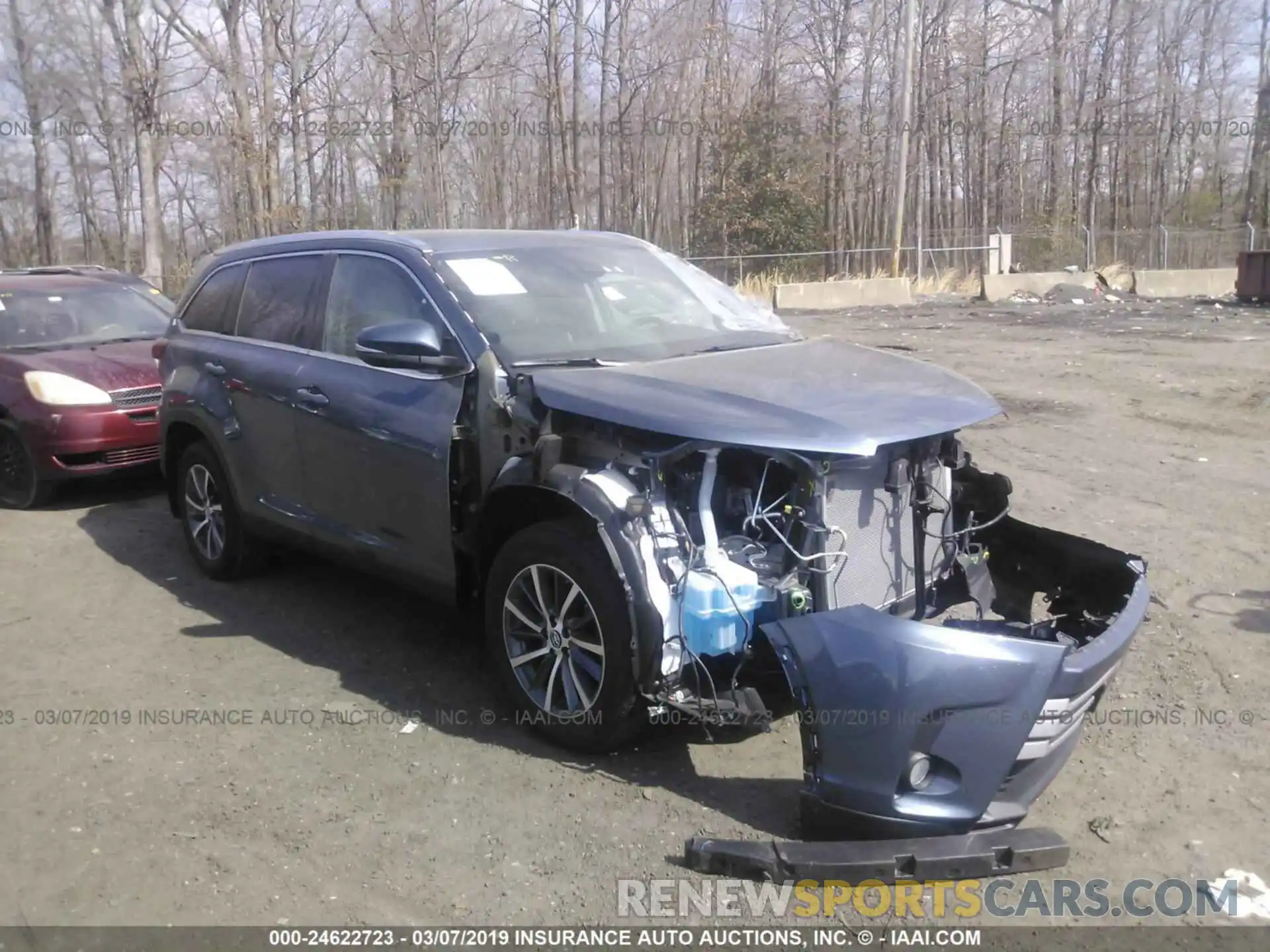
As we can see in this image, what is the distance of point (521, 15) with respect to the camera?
30.2m

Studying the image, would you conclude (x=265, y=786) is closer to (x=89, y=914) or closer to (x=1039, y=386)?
(x=89, y=914)

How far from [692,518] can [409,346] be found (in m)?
1.36

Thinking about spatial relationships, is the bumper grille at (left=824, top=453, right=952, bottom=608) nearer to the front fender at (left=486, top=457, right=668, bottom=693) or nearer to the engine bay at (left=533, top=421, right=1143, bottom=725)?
the engine bay at (left=533, top=421, right=1143, bottom=725)

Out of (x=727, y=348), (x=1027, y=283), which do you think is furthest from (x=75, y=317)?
(x=1027, y=283)

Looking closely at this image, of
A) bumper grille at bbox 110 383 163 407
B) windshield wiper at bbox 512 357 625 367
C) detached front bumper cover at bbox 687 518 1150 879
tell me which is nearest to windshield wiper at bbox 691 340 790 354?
windshield wiper at bbox 512 357 625 367

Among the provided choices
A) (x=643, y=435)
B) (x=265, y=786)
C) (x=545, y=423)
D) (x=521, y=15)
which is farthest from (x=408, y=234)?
(x=521, y=15)

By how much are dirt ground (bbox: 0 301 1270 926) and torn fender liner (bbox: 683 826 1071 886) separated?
130 mm

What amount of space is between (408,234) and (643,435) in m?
2.02

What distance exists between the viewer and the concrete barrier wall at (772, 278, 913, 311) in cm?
2531

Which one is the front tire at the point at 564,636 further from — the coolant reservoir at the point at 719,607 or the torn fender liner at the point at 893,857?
the torn fender liner at the point at 893,857

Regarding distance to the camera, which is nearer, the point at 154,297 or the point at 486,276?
the point at 486,276

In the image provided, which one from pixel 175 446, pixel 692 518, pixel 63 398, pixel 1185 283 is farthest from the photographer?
pixel 1185 283

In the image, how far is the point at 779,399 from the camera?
3795 mm

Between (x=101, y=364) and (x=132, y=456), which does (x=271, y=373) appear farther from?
(x=101, y=364)
